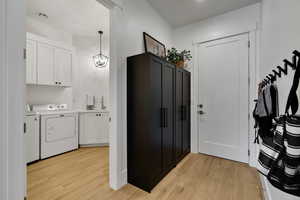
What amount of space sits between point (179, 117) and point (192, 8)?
6.78 feet

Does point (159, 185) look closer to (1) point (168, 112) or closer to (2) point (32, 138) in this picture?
(1) point (168, 112)

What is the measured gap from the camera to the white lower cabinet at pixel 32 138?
102 inches

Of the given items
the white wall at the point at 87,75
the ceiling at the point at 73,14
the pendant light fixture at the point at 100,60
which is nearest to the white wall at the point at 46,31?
the ceiling at the point at 73,14

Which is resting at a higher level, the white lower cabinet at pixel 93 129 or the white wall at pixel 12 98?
the white wall at pixel 12 98

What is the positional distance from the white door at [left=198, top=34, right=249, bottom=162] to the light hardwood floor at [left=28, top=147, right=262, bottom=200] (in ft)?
1.02

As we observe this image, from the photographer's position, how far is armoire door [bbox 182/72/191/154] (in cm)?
279

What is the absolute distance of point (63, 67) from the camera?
3.40 metres

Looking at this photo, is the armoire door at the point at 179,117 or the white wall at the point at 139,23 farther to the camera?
the armoire door at the point at 179,117

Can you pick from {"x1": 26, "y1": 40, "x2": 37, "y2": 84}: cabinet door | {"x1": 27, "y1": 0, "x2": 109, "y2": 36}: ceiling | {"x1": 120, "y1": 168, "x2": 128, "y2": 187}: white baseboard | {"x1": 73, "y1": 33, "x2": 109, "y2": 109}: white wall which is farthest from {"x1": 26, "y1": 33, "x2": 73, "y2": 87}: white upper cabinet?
{"x1": 120, "y1": 168, "x2": 128, "y2": 187}: white baseboard

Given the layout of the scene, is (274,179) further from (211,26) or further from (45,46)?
(45,46)

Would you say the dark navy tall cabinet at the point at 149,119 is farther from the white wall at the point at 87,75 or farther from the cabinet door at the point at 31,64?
the white wall at the point at 87,75

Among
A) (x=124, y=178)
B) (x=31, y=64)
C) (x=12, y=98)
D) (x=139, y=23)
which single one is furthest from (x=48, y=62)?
(x=124, y=178)

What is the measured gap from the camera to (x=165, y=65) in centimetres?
213

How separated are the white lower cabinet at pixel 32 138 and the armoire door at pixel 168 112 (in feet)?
7.99
